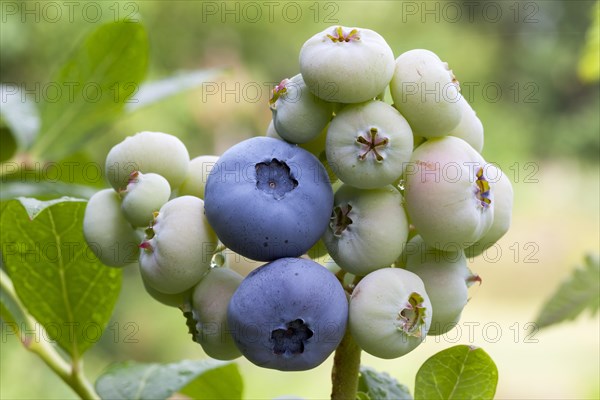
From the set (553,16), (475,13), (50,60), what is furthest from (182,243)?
(553,16)

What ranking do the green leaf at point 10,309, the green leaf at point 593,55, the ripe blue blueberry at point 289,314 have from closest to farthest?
the ripe blue blueberry at point 289,314, the green leaf at point 10,309, the green leaf at point 593,55

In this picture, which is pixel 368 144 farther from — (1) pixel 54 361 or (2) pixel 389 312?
(1) pixel 54 361

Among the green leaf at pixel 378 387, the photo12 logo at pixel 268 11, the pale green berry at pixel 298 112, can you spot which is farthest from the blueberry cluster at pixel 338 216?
the photo12 logo at pixel 268 11

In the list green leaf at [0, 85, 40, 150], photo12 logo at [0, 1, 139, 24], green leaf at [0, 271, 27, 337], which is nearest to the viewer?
green leaf at [0, 271, 27, 337]

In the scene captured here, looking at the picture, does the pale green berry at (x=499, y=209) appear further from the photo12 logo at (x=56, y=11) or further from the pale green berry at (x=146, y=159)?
the photo12 logo at (x=56, y=11)

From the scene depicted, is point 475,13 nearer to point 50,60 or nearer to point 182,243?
point 50,60

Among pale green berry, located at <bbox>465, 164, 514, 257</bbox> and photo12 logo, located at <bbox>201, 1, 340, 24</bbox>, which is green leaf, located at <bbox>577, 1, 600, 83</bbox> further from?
photo12 logo, located at <bbox>201, 1, 340, 24</bbox>

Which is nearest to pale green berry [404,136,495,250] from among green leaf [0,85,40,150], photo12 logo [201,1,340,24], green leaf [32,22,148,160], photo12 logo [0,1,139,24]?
green leaf [32,22,148,160]

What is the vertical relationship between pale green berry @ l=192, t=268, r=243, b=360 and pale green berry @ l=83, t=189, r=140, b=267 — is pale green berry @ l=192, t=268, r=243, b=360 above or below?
below
